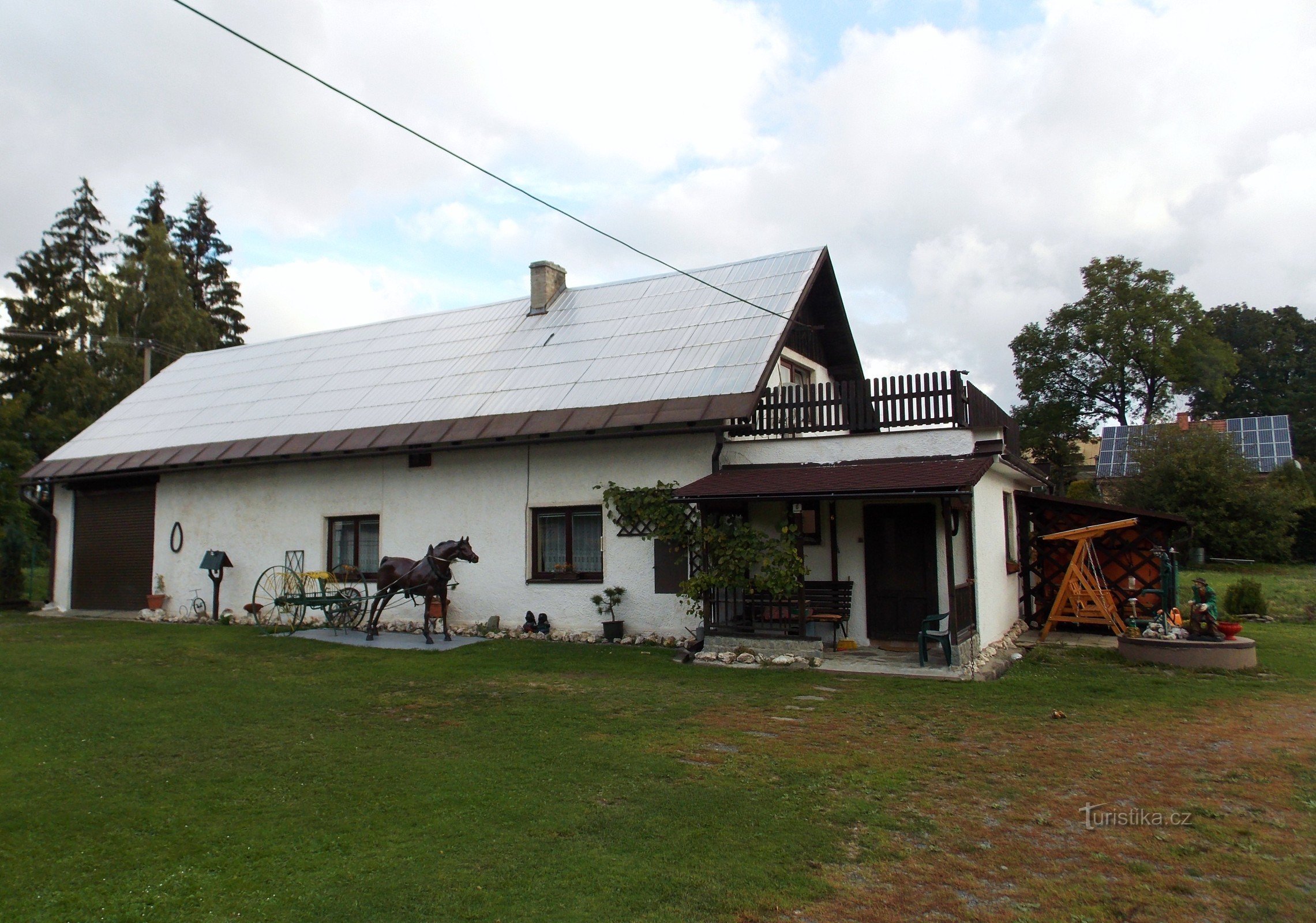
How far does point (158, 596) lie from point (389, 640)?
23.1ft

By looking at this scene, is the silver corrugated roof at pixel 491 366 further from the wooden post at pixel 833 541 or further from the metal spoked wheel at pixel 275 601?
the metal spoked wheel at pixel 275 601

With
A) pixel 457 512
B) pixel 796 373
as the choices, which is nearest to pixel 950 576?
pixel 796 373

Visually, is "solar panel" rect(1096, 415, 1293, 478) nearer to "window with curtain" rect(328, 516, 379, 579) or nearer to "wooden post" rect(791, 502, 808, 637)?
"wooden post" rect(791, 502, 808, 637)

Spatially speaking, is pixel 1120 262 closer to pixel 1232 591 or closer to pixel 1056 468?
pixel 1056 468

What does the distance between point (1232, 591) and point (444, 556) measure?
14559 mm

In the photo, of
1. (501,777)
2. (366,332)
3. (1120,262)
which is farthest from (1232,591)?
(1120,262)

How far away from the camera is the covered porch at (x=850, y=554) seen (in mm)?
11172

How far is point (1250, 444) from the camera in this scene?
39.9m

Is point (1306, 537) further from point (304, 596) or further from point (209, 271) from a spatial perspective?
point (209, 271)

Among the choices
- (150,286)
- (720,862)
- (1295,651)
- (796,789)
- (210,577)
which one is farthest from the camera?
(150,286)

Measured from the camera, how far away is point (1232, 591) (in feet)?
53.3

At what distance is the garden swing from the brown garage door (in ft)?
57.9

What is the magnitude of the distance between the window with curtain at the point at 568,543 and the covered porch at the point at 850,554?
2225 millimetres

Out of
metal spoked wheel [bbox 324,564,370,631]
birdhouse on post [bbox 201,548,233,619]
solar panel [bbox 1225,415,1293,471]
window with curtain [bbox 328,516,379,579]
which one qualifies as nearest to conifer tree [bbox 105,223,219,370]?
birdhouse on post [bbox 201,548,233,619]
